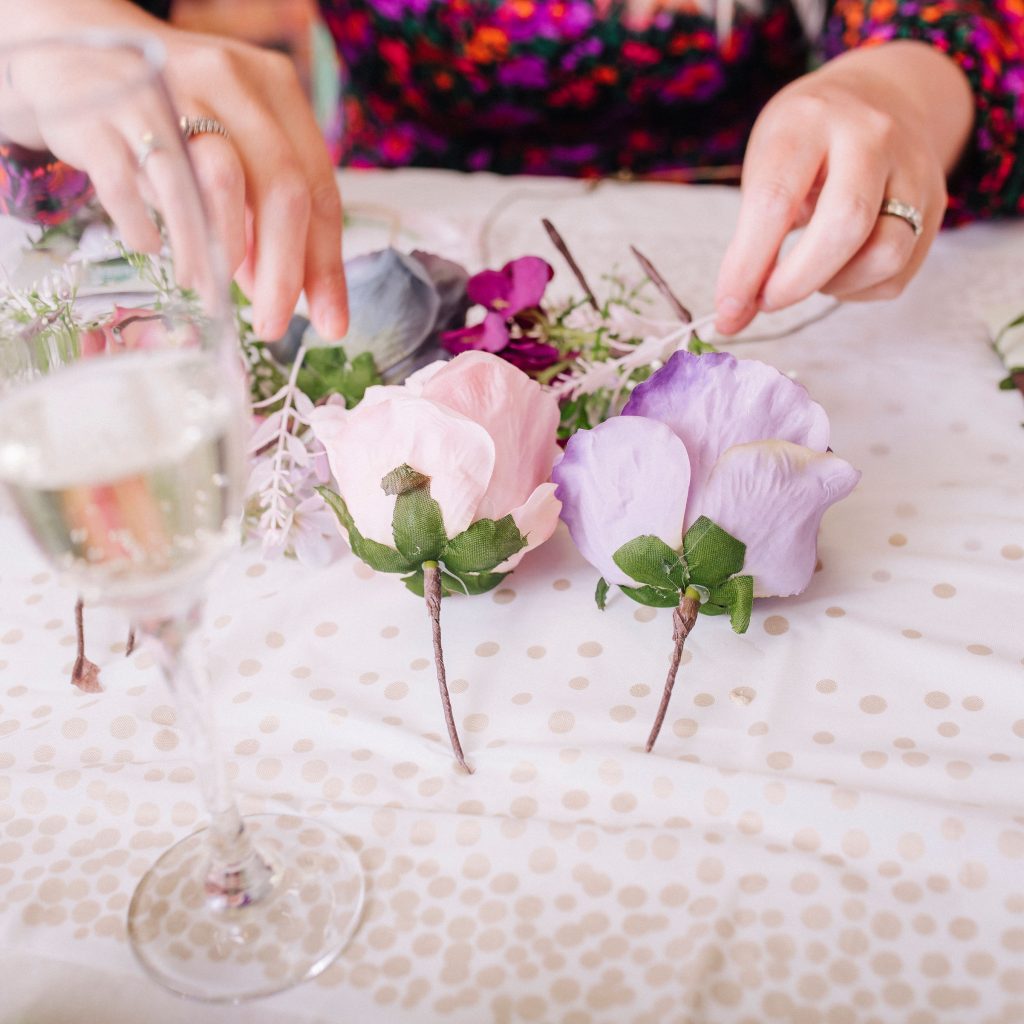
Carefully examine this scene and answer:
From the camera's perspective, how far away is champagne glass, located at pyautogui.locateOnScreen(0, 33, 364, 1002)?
251mm

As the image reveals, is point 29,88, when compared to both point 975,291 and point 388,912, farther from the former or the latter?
point 975,291

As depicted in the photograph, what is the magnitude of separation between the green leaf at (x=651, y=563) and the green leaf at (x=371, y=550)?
0.08 meters

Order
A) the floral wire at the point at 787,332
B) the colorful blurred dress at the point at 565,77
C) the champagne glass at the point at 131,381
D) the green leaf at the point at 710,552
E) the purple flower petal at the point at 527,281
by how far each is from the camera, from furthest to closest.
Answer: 1. the colorful blurred dress at the point at 565,77
2. the floral wire at the point at 787,332
3. the purple flower petal at the point at 527,281
4. the green leaf at the point at 710,552
5. the champagne glass at the point at 131,381

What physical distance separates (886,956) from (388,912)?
0.51ft

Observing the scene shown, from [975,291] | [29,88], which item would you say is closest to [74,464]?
[29,88]

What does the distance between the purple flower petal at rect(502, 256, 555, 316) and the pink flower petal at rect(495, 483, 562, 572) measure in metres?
0.12

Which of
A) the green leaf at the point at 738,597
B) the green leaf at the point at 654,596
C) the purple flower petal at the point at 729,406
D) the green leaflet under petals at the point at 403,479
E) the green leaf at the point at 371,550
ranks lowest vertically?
the green leaf at the point at 654,596

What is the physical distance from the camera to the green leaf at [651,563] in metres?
0.36

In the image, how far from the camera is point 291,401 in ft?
1.48

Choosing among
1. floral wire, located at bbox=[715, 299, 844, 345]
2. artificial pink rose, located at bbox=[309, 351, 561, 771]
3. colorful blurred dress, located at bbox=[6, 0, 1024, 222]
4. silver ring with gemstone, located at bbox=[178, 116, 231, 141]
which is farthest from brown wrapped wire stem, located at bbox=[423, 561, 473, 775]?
colorful blurred dress, located at bbox=[6, 0, 1024, 222]

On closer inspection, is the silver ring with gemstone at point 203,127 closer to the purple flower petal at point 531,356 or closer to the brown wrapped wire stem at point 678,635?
the purple flower petal at point 531,356

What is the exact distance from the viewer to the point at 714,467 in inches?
13.8

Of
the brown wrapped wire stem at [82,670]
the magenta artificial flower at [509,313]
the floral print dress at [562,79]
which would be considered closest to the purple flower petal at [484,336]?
the magenta artificial flower at [509,313]

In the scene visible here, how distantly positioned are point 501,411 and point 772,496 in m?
0.10
